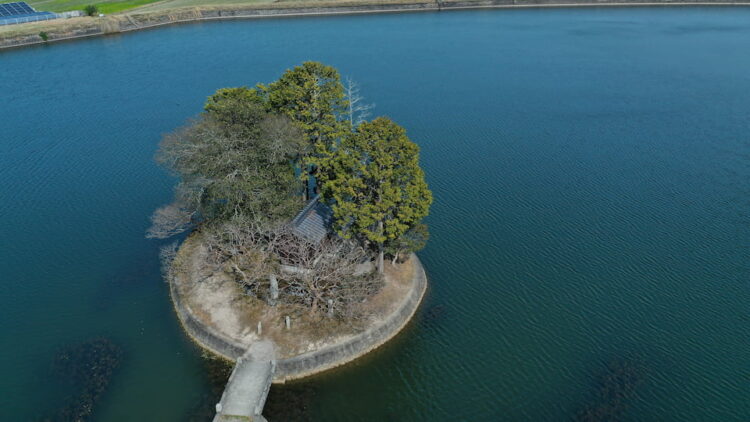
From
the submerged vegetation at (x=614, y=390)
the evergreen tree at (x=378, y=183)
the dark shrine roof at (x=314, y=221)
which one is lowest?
the submerged vegetation at (x=614, y=390)

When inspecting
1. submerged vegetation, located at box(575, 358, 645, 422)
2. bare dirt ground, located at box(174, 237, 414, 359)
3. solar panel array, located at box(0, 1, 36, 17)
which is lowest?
submerged vegetation, located at box(575, 358, 645, 422)

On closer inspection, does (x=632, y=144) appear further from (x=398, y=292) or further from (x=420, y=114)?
(x=398, y=292)

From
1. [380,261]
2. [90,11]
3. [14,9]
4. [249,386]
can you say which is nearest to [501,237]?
[380,261]

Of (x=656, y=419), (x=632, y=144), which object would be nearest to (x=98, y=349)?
(x=656, y=419)

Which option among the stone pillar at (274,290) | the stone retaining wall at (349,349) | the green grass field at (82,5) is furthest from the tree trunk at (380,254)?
the green grass field at (82,5)

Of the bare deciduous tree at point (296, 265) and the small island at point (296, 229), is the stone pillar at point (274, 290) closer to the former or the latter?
the small island at point (296, 229)

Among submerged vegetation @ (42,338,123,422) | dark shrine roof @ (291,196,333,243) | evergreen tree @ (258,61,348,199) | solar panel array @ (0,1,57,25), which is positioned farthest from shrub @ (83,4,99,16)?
submerged vegetation @ (42,338,123,422)

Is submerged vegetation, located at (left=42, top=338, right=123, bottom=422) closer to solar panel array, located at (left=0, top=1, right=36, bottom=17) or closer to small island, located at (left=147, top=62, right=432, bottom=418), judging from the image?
small island, located at (left=147, top=62, right=432, bottom=418)
